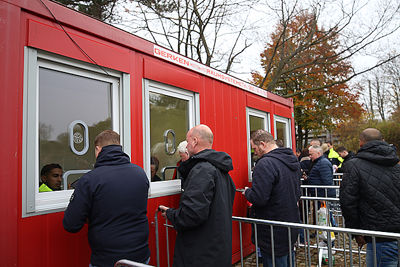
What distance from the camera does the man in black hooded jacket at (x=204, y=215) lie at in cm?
221

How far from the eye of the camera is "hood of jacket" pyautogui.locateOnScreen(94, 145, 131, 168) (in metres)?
2.32

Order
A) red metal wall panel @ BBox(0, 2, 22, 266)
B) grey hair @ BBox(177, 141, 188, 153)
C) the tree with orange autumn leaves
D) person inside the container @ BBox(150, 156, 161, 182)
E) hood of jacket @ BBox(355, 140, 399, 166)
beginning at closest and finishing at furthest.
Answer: red metal wall panel @ BBox(0, 2, 22, 266), hood of jacket @ BBox(355, 140, 399, 166), person inside the container @ BBox(150, 156, 161, 182), grey hair @ BBox(177, 141, 188, 153), the tree with orange autumn leaves

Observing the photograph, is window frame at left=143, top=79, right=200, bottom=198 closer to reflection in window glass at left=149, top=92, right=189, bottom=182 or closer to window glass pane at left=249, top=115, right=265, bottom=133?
reflection in window glass at left=149, top=92, right=189, bottom=182

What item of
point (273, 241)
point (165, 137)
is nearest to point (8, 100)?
point (165, 137)

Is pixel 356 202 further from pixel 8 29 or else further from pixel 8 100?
pixel 8 29

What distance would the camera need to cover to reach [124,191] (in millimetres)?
2303

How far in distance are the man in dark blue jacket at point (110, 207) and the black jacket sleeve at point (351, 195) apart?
6.27ft

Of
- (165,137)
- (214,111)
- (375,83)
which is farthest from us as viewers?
(375,83)

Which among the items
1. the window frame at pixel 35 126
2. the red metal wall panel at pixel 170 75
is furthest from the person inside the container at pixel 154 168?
the window frame at pixel 35 126

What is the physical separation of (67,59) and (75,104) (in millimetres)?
397

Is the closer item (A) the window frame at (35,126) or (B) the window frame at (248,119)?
(A) the window frame at (35,126)

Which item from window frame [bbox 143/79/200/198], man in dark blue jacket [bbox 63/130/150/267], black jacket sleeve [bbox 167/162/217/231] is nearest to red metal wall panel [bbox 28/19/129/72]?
window frame [bbox 143/79/200/198]

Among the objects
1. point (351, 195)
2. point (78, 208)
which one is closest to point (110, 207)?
point (78, 208)

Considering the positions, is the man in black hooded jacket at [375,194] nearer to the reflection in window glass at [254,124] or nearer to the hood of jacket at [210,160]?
the hood of jacket at [210,160]
